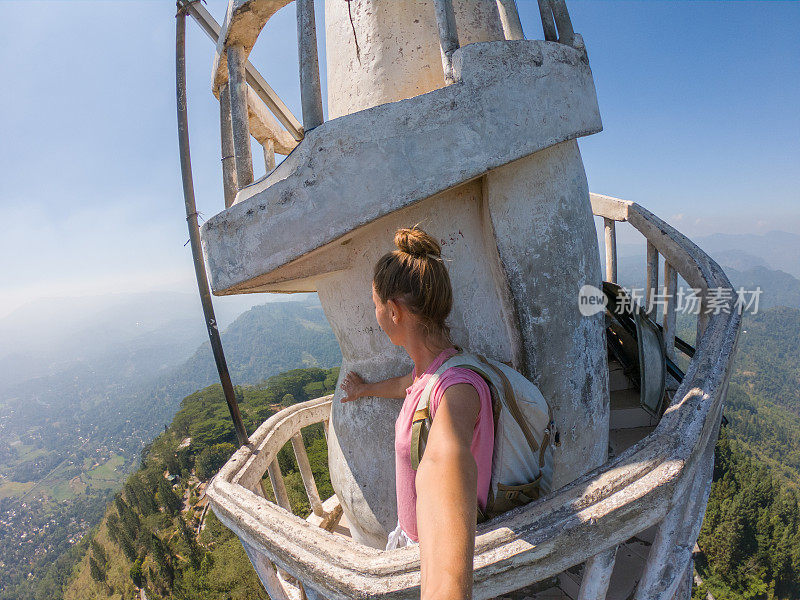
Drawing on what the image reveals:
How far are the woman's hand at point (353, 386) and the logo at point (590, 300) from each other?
1.56m

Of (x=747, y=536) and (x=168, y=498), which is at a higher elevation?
(x=168, y=498)

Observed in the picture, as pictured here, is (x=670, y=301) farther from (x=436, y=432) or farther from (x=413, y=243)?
(x=436, y=432)

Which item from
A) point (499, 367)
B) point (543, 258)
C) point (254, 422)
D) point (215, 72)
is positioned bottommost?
point (254, 422)

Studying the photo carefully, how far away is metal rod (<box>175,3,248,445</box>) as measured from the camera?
3619 mm

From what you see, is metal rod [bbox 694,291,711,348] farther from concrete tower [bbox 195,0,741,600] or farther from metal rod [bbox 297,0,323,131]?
metal rod [bbox 297,0,323,131]

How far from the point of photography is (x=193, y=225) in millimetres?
3678

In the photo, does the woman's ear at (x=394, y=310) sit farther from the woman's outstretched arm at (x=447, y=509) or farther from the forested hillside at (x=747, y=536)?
the forested hillside at (x=747, y=536)

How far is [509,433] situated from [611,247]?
386 cm

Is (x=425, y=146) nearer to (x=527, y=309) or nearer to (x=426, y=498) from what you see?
(x=527, y=309)

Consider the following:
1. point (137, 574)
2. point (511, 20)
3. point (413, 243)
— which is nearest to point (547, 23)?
point (511, 20)

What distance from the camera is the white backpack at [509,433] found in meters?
1.61

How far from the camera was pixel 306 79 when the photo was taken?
2518mm

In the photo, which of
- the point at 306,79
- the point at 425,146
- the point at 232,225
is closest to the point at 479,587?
the point at 425,146

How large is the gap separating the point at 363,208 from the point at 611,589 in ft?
9.21
